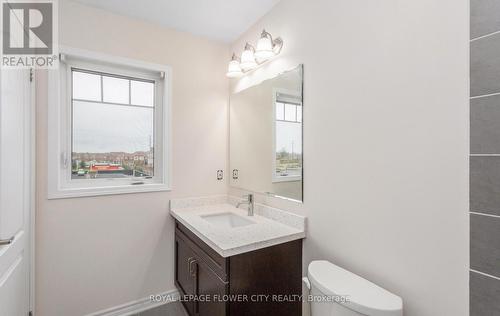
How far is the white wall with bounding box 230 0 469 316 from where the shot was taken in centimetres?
91

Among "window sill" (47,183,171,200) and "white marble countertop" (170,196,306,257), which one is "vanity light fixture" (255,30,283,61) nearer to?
"white marble countertop" (170,196,306,257)

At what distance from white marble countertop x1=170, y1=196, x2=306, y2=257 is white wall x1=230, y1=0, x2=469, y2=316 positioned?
0.15m

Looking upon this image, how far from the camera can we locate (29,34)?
1597mm

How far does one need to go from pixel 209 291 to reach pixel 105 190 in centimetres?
114

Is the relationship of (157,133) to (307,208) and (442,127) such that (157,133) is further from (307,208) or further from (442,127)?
(442,127)

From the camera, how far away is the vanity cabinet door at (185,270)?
1721 millimetres

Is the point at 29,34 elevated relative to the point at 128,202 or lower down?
elevated

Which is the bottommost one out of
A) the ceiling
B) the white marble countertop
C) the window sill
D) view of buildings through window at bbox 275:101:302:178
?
the white marble countertop

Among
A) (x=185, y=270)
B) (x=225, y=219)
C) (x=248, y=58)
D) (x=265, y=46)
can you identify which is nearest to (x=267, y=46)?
(x=265, y=46)

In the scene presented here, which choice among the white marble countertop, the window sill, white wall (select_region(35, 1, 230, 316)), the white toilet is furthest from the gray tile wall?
the window sill

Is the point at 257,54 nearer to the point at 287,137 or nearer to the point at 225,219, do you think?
the point at 287,137

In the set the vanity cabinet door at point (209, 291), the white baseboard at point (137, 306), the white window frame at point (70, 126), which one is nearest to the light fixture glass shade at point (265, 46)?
the white window frame at point (70, 126)

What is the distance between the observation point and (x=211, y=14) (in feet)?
6.29

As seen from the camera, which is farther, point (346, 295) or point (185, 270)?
point (185, 270)
